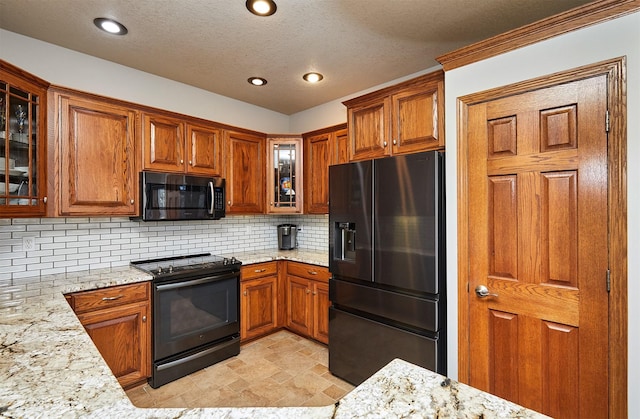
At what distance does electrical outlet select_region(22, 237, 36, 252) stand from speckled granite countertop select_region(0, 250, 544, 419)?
1387mm

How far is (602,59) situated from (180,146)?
3.03 meters

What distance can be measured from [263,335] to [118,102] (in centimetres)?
262

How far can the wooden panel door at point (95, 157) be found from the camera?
7.66 feet

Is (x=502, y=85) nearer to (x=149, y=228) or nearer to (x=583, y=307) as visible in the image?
(x=583, y=307)

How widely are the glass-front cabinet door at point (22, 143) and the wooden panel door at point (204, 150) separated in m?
1.07

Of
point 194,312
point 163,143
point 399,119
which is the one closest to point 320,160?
point 399,119

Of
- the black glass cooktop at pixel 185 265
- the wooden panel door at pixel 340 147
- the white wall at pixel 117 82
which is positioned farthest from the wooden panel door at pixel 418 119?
the white wall at pixel 117 82

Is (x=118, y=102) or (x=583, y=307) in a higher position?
(x=118, y=102)

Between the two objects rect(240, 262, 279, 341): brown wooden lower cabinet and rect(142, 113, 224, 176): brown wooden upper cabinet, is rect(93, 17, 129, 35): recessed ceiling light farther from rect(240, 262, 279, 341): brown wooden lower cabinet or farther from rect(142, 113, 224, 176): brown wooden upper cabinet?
rect(240, 262, 279, 341): brown wooden lower cabinet

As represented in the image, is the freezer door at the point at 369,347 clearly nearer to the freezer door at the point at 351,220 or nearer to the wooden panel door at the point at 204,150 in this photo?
the freezer door at the point at 351,220

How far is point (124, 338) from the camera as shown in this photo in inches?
95.3

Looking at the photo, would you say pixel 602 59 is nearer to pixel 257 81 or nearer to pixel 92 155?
pixel 257 81

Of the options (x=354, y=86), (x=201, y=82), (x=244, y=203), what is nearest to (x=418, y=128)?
(x=354, y=86)

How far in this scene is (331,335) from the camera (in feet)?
8.91
